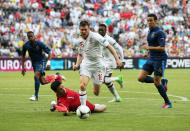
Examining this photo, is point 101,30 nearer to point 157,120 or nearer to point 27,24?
point 157,120

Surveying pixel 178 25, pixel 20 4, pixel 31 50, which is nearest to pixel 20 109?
pixel 31 50

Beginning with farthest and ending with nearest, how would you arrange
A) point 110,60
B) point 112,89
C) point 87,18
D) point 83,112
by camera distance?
point 87,18 → point 110,60 → point 112,89 → point 83,112

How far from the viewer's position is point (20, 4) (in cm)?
3444

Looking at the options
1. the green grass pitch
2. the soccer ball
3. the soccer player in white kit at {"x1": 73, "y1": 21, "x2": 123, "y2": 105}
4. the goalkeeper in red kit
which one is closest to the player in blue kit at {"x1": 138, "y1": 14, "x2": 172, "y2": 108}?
the green grass pitch

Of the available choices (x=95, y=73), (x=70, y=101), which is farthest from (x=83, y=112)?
(x=95, y=73)

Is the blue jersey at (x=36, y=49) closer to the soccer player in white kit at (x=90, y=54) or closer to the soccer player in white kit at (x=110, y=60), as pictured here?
the soccer player in white kit at (x=110, y=60)

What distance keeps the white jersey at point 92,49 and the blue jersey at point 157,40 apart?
149 centimetres

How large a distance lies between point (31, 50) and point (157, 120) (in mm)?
6176

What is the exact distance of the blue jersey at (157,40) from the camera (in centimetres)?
1074

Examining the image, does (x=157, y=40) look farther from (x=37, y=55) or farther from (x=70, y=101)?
(x=37, y=55)

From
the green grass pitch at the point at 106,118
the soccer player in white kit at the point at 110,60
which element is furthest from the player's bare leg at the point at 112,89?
the green grass pitch at the point at 106,118

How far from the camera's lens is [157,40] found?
428 inches

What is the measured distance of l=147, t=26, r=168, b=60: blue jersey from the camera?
35.2 feet

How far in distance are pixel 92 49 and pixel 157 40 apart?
184cm
